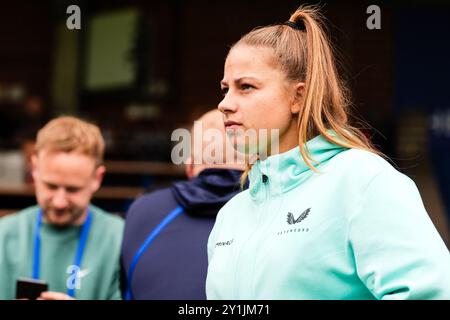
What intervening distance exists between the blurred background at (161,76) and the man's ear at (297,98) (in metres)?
5.00

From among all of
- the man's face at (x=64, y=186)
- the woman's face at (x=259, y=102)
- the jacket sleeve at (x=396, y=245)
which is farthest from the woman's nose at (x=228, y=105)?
the man's face at (x=64, y=186)

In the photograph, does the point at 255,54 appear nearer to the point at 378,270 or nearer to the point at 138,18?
the point at 378,270

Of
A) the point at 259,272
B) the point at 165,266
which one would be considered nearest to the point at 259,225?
the point at 259,272

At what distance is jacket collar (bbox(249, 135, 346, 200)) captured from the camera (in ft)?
4.39

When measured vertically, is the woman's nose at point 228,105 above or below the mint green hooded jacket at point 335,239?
above

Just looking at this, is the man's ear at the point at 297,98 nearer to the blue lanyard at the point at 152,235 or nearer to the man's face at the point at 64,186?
the blue lanyard at the point at 152,235

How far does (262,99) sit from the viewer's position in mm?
1379

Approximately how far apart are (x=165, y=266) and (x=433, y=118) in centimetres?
680

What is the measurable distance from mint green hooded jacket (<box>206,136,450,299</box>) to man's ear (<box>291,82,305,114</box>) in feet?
0.28

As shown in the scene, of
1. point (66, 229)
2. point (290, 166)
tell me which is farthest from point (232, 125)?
point (66, 229)

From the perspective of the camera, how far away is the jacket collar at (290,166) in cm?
134

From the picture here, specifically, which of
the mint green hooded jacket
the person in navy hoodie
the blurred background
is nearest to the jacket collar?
the mint green hooded jacket

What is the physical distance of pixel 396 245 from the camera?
117cm

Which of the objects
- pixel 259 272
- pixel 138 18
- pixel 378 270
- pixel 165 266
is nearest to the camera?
pixel 378 270
